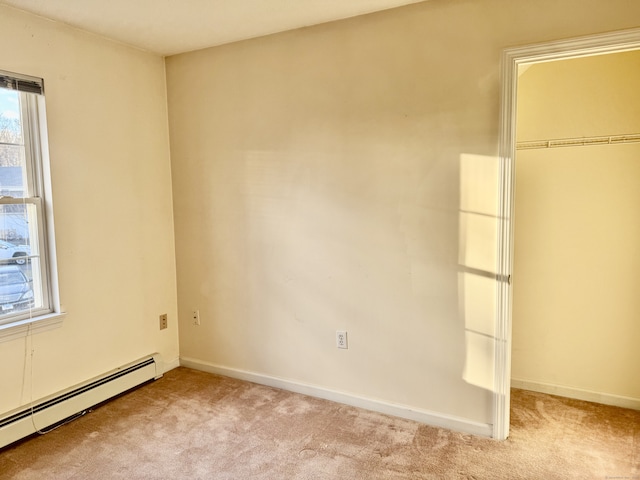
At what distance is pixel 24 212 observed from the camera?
249cm

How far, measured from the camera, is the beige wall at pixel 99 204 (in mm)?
2466

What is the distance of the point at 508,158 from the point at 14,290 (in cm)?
281

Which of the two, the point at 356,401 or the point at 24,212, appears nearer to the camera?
the point at 24,212

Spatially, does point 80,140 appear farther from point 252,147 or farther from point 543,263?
point 543,263

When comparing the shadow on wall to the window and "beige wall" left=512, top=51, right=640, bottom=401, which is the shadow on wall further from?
the window

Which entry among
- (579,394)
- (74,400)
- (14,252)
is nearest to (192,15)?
(14,252)

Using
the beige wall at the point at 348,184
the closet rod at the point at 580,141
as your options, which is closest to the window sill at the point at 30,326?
the beige wall at the point at 348,184

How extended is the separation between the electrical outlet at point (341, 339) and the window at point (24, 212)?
67.5 inches

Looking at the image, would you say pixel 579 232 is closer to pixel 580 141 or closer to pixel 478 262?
pixel 580 141

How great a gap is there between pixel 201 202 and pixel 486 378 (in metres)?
2.24

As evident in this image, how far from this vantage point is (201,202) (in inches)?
126

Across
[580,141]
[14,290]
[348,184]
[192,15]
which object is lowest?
[14,290]

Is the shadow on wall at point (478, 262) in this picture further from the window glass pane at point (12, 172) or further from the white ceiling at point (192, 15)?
the window glass pane at point (12, 172)

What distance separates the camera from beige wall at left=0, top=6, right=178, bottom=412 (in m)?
2.47
